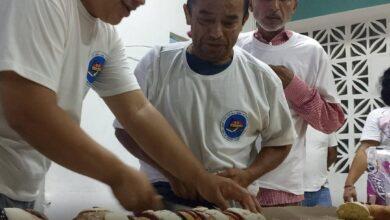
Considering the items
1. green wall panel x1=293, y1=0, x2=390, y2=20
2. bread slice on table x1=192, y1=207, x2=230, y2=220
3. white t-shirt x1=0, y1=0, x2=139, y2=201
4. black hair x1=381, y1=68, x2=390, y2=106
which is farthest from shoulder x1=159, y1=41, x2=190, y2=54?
green wall panel x1=293, y1=0, x2=390, y2=20

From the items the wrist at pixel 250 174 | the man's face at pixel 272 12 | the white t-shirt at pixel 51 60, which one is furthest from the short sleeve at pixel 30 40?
the man's face at pixel 272 12

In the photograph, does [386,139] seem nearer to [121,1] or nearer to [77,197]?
[77,197]

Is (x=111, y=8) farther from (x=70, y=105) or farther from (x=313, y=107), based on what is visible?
(x=313, y=107)

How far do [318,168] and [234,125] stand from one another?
71 centimetres

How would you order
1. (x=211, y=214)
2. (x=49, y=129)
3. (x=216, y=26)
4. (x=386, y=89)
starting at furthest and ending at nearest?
1. (x=386, y=89)
2. (x=216, y=26)
3. (x=211, y=214)
4. (x=49, y=129)

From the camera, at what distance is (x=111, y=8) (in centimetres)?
83

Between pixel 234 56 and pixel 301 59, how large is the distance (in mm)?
358

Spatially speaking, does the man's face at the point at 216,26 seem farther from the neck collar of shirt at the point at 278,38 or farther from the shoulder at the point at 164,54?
the neck collar of shirt at the point at 278,38

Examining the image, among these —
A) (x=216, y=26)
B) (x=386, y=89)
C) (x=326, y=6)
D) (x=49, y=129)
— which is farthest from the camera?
(x=326, y=6)

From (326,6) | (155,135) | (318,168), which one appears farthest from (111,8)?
(326,6)

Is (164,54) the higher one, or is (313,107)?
(164,54)

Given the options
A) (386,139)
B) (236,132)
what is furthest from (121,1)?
(386,139)

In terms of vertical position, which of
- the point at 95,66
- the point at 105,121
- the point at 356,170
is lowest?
the point at 356,170

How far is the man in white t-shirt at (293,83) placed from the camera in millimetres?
1228
